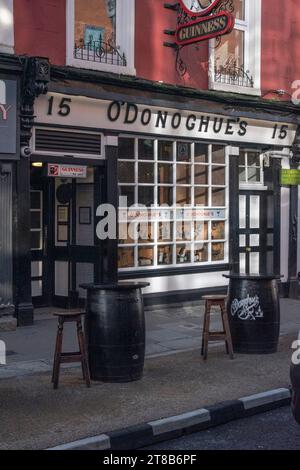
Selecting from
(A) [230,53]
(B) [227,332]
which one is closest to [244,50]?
(A) [230,53]

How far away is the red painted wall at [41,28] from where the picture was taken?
1030 centimetres

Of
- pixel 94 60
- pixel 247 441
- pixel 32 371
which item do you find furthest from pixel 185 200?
pixel 247 441

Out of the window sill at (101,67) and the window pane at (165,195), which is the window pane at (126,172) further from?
the window sill at (101,67)

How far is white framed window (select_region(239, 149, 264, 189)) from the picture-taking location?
14.1m

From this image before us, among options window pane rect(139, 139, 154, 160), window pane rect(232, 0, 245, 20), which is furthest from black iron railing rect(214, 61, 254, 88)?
window pane rect(139, 139, 154, 160)

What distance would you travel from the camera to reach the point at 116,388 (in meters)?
7.09

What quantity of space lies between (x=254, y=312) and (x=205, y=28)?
531 cm

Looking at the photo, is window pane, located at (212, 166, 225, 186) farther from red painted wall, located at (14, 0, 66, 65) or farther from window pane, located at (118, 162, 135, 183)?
red painted wall, located at (14, 0, 66, 65)

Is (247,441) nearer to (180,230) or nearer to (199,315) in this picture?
(199,315)

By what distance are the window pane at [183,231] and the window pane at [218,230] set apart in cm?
63

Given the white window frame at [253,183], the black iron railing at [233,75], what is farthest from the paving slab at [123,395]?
the black iron railing at [233,75]

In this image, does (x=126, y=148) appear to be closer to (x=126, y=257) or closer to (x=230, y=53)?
(x=126, y=257)
